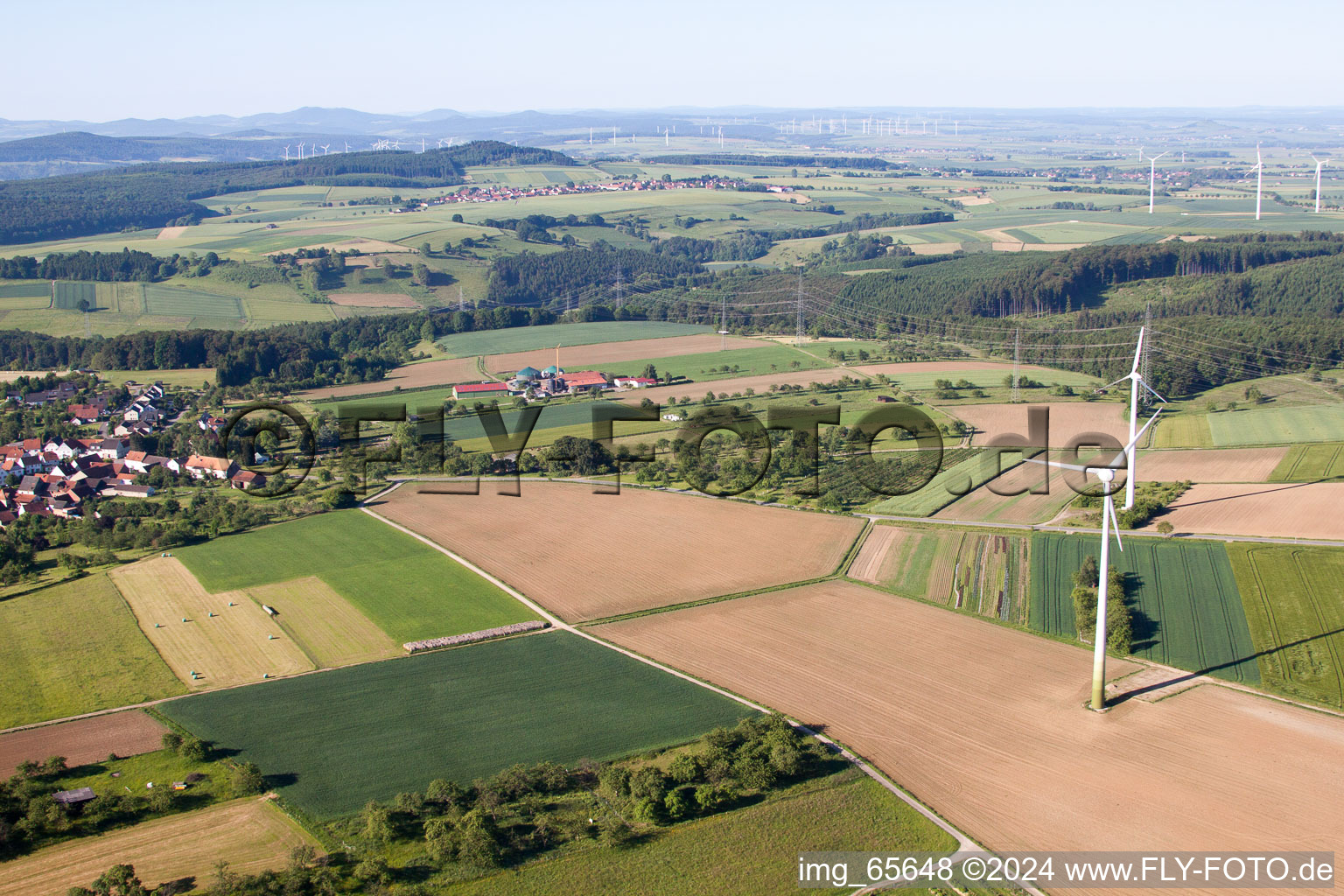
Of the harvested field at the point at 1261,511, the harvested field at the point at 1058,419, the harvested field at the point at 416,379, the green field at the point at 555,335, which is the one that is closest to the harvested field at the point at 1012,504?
the harvested field at the point at 1261,511

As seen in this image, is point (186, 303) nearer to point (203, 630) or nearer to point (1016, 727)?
point (203, 630)

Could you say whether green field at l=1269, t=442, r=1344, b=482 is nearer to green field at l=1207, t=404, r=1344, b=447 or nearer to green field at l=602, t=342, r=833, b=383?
green field at l=1207, t=404, r=1344, b=447

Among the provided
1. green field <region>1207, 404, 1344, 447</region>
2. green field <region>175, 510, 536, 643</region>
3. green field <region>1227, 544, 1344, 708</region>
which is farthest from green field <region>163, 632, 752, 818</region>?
green field <region>1207, 404, 1344, 447</region>

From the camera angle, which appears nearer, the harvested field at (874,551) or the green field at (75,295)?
the harvested field at (874,551)

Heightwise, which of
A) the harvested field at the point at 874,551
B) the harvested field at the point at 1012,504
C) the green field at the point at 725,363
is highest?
the green field at the point at 725,363

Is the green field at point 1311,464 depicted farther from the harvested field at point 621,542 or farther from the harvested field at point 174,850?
the harvested field at point 174,850

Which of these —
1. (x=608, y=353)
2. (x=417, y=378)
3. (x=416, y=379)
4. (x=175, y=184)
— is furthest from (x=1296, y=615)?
(x=175, y=184)
